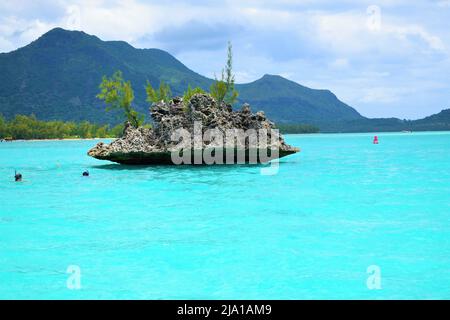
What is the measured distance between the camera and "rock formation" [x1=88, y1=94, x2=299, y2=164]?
35.7 m

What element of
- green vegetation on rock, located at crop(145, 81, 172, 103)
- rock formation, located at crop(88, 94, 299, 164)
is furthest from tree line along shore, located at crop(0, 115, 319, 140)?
rock formation, located at crop(88, 94, 299, 164)

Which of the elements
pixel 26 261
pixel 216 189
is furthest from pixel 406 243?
pixel 216 189

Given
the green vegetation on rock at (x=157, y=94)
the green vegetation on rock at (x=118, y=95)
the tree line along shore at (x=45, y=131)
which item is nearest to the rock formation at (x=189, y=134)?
the green vegetation on rock at (x=118, y=95)

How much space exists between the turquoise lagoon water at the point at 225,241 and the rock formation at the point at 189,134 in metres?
9.18

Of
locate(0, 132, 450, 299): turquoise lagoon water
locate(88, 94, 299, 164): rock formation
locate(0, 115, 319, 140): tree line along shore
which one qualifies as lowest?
locate(0, 132, 450, 299): turquoise lagoon water

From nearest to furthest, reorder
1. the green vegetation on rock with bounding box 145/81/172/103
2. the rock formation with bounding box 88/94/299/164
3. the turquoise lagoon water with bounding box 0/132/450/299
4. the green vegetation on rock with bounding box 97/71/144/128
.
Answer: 1. the turquoise lagoon water with bounding box 0/132/450/299
2. the rock formation with bounding box 88/94/299/164
3. the green vegetation on rock with bounding box 97/71/144/128
4. the green vegetation on rock with bounding box 145/81/172/103

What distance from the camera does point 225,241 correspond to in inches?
539

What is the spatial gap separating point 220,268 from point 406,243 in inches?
220

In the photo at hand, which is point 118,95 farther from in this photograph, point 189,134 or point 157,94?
point 189,134

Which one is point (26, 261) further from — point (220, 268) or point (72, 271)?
point (220, 268)

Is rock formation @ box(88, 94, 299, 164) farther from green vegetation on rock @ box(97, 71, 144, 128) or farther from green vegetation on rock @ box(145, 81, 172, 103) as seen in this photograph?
green vegetation on rock @ box(145, 81, 172, 103)

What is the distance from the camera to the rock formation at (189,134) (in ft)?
117

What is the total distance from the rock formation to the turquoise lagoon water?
918 cm

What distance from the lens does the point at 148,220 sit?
16953mm
